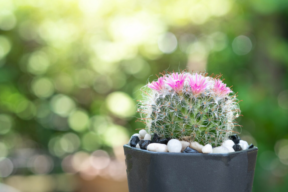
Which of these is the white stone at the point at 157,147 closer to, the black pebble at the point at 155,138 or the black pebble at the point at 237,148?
the black pebble at the point at 155,138

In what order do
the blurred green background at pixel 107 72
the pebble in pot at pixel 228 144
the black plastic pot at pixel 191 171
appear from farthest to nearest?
the blurred green background at pixel 107 72
the pebble in pot at pixel 228 144
the black plastic pot at pixel 191 171

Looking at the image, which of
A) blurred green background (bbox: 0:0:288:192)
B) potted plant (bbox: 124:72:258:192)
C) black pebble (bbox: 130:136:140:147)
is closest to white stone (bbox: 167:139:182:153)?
potted plant (bbox: 124:72:258:192)

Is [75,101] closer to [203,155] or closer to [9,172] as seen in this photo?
[9,172]

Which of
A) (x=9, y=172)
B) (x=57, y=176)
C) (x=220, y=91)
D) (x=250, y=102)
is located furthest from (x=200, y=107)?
(x=9, y=172)

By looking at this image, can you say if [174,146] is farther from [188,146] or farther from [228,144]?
[228,144]

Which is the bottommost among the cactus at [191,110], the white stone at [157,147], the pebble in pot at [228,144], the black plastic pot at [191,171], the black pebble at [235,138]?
the black plastic pot at [191,171]

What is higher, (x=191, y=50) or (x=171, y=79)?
(x=191, y=50)

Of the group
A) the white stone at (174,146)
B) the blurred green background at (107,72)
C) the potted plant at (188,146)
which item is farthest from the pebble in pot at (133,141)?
the blurred green background at (107,72)

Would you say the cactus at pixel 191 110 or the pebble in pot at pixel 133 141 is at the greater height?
the cactus at pixel 191 110
